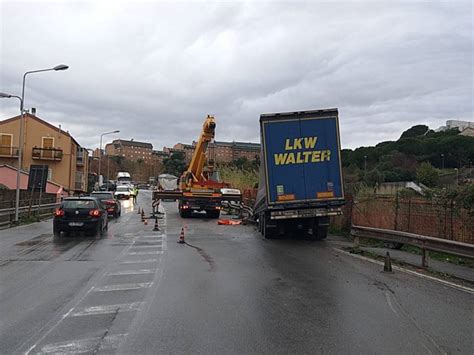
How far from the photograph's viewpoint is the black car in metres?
18.1

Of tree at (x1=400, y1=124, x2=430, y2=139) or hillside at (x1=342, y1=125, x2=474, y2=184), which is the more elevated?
tree at (x1=400, y1=124, x2=430, y2=139)

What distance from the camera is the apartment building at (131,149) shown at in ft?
503

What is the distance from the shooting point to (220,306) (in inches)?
293

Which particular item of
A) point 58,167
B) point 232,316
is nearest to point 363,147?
point 58,167

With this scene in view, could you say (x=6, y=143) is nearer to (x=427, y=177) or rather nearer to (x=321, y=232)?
(x=427, y=177)

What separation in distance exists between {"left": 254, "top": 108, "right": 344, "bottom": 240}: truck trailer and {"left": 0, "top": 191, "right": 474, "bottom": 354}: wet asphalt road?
3550 millimetres

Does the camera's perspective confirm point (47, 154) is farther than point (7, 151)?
Yes

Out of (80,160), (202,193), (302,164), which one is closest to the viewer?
(302,164)

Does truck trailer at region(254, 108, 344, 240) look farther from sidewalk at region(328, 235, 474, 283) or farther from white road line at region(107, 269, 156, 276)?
white road line at region(107, 269, 156, 276)

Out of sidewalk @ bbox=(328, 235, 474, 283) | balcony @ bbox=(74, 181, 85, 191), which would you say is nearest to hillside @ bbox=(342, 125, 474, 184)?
balcony @ bbox=(74, 181, 85, 191)

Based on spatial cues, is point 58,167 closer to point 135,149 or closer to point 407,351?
point 407,351

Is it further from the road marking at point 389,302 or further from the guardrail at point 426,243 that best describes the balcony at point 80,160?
the road marking at point 389,302

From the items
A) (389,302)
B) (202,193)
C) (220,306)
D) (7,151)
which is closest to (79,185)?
(7,151)

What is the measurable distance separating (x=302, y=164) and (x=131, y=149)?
15213 centimetres
